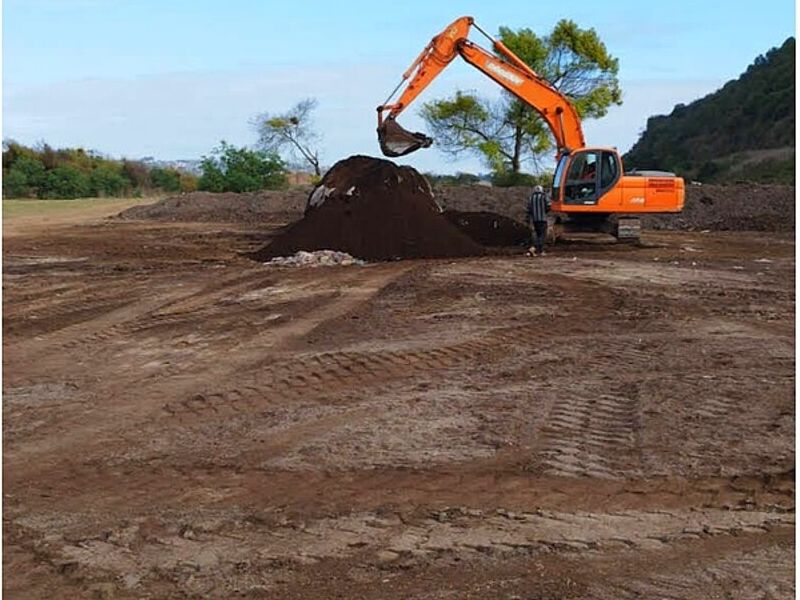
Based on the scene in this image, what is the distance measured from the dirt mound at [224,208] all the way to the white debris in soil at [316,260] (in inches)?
599

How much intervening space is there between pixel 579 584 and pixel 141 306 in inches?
368

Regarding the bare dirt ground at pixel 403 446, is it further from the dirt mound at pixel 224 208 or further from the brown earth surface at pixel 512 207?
the dirt mound at pixel 224 208

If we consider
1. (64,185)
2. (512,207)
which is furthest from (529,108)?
(64,185)

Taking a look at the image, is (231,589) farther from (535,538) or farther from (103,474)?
(103,474)

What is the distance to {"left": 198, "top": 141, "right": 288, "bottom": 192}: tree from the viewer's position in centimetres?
5075

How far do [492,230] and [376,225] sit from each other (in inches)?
157

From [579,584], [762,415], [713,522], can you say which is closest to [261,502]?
[579,584]

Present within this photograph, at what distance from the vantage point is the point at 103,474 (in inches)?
226

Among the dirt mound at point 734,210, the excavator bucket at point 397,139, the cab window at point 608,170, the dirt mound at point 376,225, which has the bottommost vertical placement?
the dirt mound at point 734,210

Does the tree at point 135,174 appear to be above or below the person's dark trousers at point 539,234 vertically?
above

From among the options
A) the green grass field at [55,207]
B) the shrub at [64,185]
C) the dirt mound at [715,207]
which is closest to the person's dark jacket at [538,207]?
the dirt mound at [715,207]

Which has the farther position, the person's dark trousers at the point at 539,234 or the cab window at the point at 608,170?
the cab window at the point at 608,170

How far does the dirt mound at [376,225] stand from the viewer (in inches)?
718

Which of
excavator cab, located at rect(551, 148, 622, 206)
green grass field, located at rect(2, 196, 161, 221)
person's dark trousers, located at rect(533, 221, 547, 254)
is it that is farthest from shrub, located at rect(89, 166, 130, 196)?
person's dark trousers, located at rect(533, 221, 547, 254)
